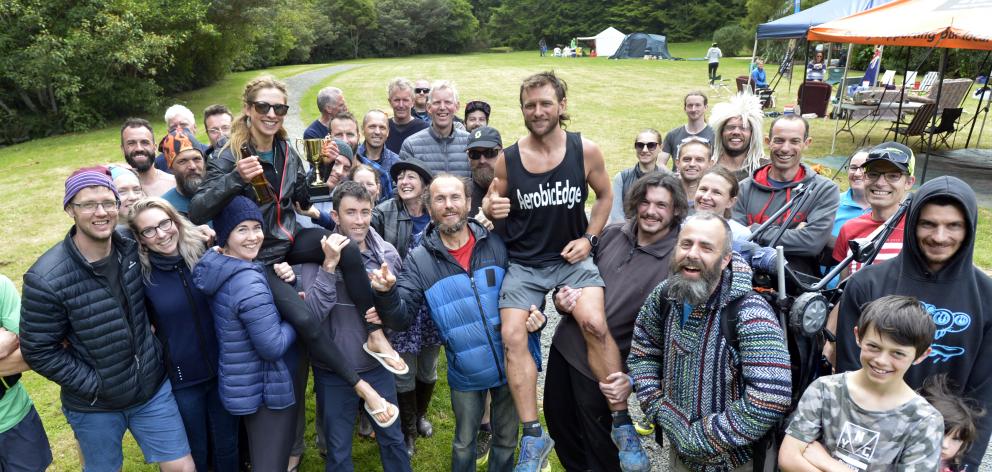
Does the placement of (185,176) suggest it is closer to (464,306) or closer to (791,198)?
(464,306)

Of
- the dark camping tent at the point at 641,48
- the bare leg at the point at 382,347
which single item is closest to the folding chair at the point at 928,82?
the bare leg at the point at 382,347

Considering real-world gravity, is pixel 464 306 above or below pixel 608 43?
below

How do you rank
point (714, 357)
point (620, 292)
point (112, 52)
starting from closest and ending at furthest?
point (714, 357), point (620, 292), point (112, 52)

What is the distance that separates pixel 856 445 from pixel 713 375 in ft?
2.15

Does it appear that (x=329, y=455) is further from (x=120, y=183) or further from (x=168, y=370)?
(x=120, y=183)

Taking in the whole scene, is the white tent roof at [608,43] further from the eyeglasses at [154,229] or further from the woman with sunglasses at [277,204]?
the eyeglasses at [154,229]

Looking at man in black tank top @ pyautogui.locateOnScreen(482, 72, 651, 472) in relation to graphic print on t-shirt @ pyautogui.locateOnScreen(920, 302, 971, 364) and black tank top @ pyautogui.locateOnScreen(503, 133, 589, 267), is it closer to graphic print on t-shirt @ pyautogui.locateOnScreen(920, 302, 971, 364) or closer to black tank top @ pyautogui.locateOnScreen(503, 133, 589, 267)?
black tank top @ pyautogui.locateOnScreen(503, 133, 589, 267)

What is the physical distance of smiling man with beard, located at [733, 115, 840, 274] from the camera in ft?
13.4

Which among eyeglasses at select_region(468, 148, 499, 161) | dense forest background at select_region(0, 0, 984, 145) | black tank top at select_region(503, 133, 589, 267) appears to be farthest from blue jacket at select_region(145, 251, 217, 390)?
dense forest background at select_region(0, 0, 984, 145)

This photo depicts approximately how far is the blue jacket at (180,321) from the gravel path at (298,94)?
10.5m

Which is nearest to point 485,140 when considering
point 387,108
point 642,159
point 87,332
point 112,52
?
point 642,159

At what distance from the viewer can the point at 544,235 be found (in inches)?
161

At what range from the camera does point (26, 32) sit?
1973 cm

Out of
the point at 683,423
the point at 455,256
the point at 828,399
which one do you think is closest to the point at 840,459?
the point at 828,399
